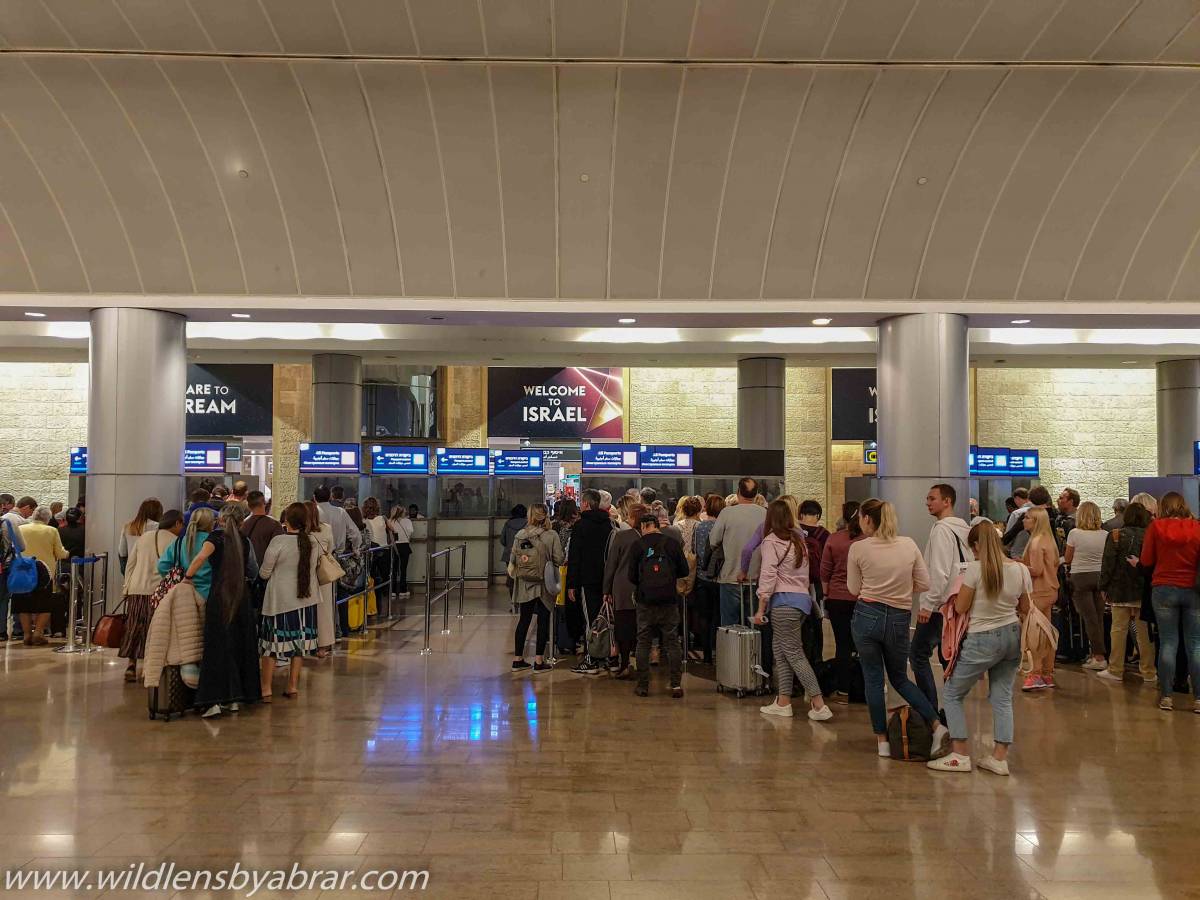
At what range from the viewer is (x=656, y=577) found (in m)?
7.72

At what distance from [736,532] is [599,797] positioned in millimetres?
3516

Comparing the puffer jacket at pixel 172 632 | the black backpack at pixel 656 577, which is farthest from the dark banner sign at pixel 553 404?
the puffer jacket at pixel 172 632

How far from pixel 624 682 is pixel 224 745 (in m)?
3.59

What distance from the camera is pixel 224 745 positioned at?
6273 mm

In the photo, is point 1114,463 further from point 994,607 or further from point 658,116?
point 994,607

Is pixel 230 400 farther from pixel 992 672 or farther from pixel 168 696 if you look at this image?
pixel 992 672

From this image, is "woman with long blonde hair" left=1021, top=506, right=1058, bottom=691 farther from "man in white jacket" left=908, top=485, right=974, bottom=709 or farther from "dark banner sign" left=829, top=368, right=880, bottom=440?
"dark banner sign" left=829, top=368, right=880, bottom=440

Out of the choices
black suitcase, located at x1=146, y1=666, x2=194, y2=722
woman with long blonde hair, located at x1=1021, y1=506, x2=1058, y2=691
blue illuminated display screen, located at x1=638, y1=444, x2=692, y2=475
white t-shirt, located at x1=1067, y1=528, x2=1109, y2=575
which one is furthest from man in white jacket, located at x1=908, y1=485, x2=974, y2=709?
blue illuminated display screen, located at x1=638, y1=444, x2=692, y2=475

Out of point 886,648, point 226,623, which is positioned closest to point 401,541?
point 226,623

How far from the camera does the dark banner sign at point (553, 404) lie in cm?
2336

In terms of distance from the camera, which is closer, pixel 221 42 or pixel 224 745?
pixel 224 745

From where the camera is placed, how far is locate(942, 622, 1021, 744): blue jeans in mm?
5566

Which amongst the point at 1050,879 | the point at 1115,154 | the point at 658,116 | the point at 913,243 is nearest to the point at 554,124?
the point at 658,116

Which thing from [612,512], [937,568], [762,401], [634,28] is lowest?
[937,568]
